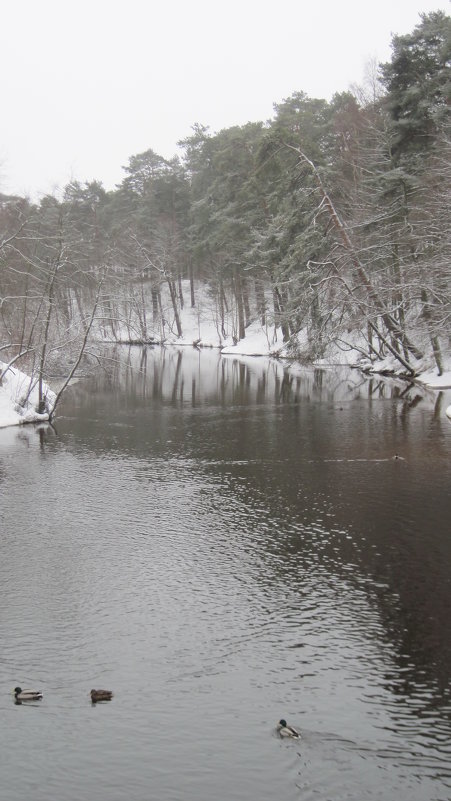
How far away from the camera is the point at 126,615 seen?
372 inches

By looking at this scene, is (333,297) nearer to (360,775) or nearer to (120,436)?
(120,436)

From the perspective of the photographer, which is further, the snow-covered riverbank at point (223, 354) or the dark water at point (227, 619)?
the snow-covered riverbank at point (223, 354)

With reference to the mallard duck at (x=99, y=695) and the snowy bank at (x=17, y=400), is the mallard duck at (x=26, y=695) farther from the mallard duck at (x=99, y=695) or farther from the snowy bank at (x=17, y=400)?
the snowy bank at (x=17, y=400)

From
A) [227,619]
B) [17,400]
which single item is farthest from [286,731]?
[17,400]

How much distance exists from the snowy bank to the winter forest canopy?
967 mm

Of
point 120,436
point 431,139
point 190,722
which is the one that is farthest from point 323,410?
point 190,722

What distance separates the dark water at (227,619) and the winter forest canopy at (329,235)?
29.8 feet

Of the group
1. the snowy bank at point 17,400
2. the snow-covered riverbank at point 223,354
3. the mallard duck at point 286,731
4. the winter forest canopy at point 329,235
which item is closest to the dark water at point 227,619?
the mallard duck at point 286,731

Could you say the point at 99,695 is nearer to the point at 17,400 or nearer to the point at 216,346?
the point at 17,400

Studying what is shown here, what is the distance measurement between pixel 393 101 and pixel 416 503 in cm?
2643

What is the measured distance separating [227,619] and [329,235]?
26796 millimetres

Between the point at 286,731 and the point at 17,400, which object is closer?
the point at 286,731

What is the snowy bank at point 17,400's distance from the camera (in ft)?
81.4

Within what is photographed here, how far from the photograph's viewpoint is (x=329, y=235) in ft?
108
